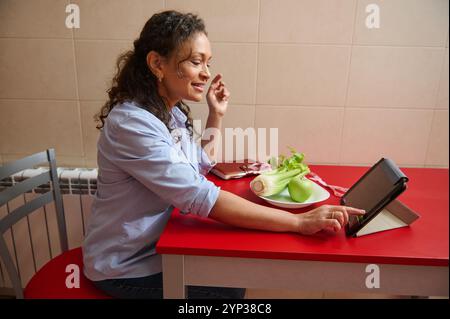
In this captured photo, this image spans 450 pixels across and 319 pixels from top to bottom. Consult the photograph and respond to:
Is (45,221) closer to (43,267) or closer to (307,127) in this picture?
(43,267)

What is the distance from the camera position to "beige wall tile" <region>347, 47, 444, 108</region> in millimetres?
1387

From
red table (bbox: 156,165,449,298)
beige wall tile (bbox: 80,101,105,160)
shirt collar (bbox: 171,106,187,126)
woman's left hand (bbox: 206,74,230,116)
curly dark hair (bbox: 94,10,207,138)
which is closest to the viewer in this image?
red table (bbox: 156,165,449,298)

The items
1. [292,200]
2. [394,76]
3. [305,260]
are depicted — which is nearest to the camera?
[305,260]

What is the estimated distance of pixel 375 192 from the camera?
87 centimetres

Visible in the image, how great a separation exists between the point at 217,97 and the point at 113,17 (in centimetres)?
54

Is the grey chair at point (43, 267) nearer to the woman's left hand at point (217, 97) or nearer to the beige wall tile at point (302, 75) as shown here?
the woman's left hand at point (217, 97)

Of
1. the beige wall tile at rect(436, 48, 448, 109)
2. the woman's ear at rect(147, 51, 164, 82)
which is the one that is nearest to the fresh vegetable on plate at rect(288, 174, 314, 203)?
the woman's ear at rect(147, 51, 164, 82)

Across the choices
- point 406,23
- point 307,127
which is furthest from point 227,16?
point 406,23

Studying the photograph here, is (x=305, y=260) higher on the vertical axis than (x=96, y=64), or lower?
lower

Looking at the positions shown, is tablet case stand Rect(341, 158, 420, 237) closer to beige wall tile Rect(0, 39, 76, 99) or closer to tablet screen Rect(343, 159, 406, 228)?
tablet screen Rect(343, 159, 406, 228)

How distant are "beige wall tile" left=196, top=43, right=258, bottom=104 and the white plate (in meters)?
0.53

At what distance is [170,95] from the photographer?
1.05 meters
